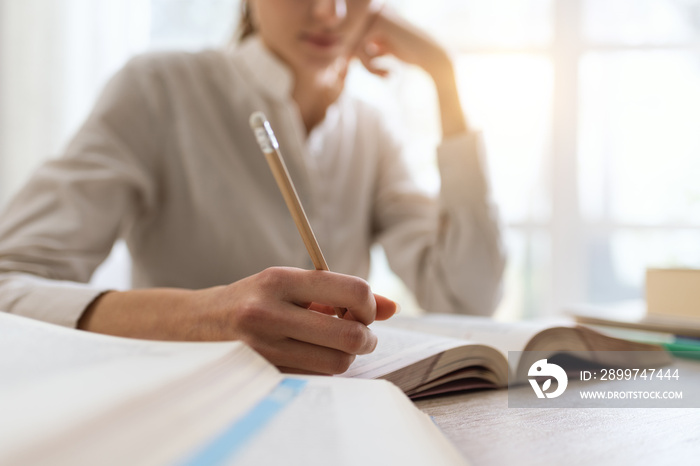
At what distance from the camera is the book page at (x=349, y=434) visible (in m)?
0.25

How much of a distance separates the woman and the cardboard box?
0.97 ft

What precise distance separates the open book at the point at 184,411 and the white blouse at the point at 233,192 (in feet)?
1.71

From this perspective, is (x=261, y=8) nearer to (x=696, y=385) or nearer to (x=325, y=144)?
(x=325, y=144)

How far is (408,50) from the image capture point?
1188 millimetres

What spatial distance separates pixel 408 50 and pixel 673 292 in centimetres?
71

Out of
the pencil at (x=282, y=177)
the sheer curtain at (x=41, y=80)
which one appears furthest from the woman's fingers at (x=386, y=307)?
the sheer curtain at (x=41, y=80)

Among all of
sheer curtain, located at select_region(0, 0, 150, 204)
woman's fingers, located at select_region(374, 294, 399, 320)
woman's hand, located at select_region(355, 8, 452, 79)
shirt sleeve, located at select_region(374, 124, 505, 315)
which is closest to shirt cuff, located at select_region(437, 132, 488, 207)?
shirt sleeve, located at select_region(374, 124, 505, 315)

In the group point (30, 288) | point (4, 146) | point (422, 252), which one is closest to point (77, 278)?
point (30, 288)

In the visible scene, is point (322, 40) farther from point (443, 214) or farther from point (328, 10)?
point (443, 214)

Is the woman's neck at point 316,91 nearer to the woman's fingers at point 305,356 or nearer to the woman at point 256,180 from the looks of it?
the woman at point 256,180

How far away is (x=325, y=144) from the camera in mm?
1151

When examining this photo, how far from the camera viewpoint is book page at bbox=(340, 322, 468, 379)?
45 centimetres

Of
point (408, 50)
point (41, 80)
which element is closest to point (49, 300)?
point (408, 50)

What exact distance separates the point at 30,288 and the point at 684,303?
31.5 inches
